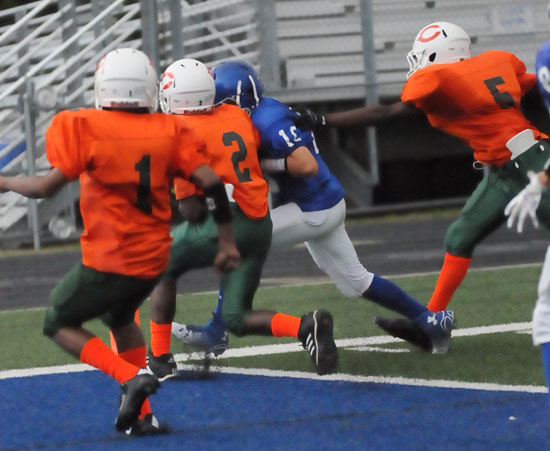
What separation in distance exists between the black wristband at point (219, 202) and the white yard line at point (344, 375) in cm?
139

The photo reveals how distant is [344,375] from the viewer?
258 inches

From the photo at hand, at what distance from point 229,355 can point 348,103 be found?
10.2 metres

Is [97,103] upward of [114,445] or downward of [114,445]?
upward

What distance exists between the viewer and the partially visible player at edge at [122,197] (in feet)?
16.9

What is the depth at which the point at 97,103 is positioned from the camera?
5293 millimetres

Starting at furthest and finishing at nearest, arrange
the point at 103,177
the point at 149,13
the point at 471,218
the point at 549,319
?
the point at 149,13
the point at 471,218
the point at 103,177
the point at 549,319

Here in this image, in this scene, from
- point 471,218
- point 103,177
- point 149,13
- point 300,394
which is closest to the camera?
point 103,177

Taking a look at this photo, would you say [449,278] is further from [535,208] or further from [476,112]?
[535,208]

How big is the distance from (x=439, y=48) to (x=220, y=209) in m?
2.05

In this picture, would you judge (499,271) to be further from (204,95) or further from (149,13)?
(149,13)

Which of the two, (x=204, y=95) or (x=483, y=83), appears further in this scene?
(x=483, y=83)

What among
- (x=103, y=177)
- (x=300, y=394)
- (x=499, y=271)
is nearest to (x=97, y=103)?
(x=103, y=177)

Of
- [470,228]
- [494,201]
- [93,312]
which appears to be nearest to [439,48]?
[494,201]

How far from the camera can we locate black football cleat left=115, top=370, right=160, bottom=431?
5.12m
